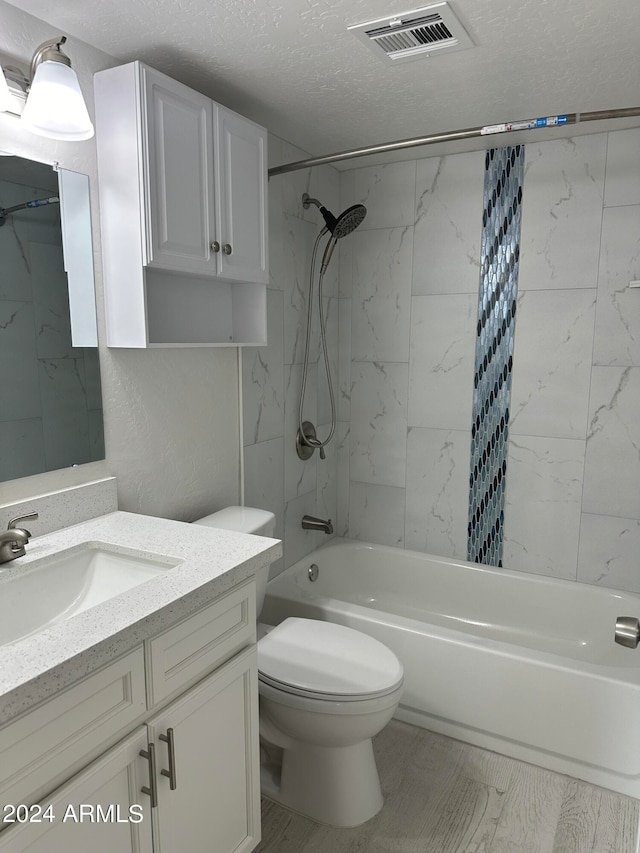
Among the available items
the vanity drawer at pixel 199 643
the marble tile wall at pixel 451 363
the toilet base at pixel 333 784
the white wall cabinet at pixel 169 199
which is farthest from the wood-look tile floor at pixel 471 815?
the white wall cabinet at pixel 169 199

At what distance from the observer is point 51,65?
1.38 m

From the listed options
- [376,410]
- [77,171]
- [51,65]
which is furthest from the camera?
[376,410]

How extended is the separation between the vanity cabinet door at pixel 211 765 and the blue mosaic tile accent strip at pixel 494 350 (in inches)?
63.2

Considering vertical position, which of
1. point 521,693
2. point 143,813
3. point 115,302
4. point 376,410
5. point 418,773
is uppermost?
point 115,302

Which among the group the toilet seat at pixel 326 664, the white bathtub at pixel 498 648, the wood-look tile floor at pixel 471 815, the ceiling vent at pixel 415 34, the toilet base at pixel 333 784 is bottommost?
the wood-look tile floor at pixel 471 815

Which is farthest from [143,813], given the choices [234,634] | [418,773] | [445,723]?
[445,723]

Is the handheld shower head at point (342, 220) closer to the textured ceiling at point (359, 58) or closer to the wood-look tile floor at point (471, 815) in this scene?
the textured ceiling at point (359, 58)

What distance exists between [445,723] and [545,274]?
6.06 feet

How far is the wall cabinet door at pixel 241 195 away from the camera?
185 centimetres

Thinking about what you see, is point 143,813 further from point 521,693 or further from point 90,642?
point 521,693

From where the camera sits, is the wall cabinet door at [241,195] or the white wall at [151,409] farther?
the wall cabinet door at [241,195]

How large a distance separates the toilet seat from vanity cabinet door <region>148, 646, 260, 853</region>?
0.26 m

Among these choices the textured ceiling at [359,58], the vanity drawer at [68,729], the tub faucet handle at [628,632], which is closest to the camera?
the vanity drawer at [68,729]

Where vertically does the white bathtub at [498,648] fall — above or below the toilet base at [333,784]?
above
